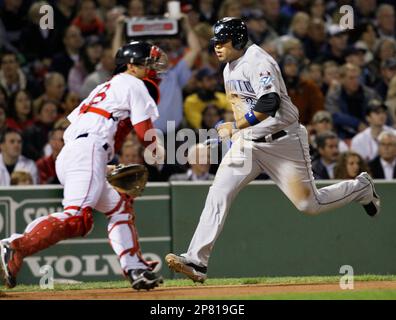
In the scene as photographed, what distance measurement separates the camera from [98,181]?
8148mm

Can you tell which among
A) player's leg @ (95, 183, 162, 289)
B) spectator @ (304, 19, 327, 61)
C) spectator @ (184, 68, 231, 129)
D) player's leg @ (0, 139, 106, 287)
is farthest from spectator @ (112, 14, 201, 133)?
player's leg @ (0, 139, 106, 287)

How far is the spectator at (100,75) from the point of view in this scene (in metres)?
13.7

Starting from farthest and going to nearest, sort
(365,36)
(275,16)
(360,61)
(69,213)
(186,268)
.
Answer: (275,16)
(365,36)
(360,61)
(186,268)
(69,213)

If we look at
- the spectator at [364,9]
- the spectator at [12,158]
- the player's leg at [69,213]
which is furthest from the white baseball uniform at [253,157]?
the spectator at [364,9]

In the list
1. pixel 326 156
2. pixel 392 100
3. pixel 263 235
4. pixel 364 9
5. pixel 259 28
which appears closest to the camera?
pixel 263 235

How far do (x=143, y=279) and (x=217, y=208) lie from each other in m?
0.89

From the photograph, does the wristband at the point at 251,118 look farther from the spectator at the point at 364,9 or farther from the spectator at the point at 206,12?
the spectator at the point at 364,9

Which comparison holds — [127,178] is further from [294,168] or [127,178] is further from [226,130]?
[294,168]

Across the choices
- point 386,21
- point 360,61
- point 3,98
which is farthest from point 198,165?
point 386,21

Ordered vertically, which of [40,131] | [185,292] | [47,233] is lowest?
[185,292]

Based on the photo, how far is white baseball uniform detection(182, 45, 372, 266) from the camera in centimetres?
866

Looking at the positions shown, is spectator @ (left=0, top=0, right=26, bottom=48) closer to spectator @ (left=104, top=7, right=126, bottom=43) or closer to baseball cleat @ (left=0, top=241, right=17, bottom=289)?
spectator @ (left=104, top=7, right=126, bottom=43)

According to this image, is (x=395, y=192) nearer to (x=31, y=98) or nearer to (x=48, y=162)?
(x=48, y=162)
